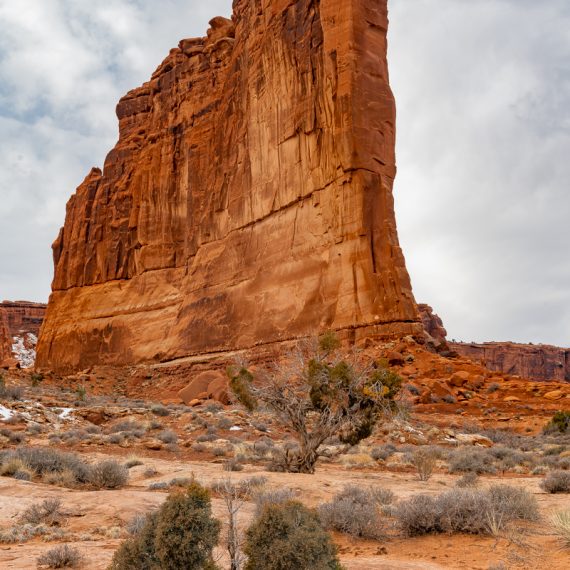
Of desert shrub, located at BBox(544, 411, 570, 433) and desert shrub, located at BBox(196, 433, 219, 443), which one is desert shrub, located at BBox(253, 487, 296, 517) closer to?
desert shrub, located at BBox(196, 433, 219, 443)

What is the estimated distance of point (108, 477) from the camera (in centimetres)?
971

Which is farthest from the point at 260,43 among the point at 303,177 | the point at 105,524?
the point at 105,524

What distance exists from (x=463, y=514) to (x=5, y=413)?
568 inches

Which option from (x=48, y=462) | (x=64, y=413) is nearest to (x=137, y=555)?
(x=48, y=462)

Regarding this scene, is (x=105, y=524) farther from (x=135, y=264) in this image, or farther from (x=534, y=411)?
(x=135, y=264)

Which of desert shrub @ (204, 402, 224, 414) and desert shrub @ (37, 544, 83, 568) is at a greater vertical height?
desert shrub @ (204, 402, 224, 414)

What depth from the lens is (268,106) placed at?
33344 mm

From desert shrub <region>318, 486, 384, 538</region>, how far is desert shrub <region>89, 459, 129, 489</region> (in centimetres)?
380

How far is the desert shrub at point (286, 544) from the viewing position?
4387 millimetres

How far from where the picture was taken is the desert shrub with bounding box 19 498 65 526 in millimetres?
6978

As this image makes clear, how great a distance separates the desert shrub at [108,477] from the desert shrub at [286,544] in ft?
18.4

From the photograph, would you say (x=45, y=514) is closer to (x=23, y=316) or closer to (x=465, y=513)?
(x=465, y=513)

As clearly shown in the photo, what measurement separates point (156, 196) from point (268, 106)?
14.5 metres

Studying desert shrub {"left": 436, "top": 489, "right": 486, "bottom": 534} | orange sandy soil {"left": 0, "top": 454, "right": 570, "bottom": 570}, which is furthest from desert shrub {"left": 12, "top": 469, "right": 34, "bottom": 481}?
desert shrub {"left": 436, "top": 489, "right": 486, "bottom": 534}
